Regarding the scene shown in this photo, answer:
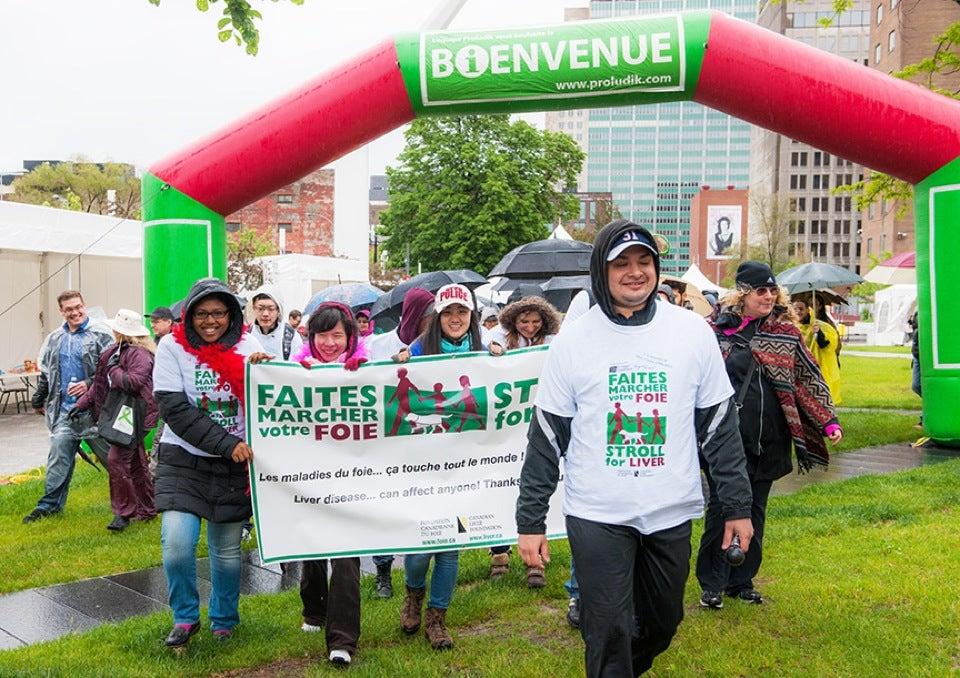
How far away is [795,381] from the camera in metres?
5.28

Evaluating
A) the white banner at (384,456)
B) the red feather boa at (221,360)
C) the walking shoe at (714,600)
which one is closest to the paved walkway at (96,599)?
the white banner at (384,456)

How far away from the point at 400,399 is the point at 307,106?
4.79 metres

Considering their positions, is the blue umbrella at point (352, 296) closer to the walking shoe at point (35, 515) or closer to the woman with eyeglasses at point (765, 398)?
the walking shoe at point (35, 515)

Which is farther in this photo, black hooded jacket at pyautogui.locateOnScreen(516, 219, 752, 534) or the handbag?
the handbag

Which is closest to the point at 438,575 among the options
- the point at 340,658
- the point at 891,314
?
the point at 340,658

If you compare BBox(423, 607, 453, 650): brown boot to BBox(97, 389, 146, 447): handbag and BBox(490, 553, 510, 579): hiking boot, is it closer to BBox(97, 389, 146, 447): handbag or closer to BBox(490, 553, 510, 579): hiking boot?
BBox(490, 553, 510, 579): hiking boot

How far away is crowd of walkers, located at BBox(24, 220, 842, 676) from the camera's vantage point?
3395mm

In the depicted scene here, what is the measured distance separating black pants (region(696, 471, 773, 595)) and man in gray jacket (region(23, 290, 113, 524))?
216 inches

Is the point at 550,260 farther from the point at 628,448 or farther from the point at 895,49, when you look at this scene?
the point at 895,49

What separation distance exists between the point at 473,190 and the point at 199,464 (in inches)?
1613

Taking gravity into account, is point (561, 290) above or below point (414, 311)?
above

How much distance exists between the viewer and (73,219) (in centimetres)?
1655

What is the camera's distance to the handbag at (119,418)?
7.55 m

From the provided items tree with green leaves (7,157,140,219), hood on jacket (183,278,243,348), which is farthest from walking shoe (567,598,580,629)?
tree with green leaves (7,157,140,219)
